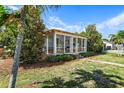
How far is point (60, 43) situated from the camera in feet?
89.4

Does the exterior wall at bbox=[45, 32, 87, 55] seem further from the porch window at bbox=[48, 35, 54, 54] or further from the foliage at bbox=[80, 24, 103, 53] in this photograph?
the foliage at bbox=[80, 24, 103, 53]

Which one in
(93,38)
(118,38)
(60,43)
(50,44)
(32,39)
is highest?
(118,38)

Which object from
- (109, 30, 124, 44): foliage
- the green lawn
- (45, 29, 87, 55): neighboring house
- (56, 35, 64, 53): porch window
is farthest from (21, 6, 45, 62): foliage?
(109, 30, 124, 44): foliage

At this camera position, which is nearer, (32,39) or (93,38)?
(32,39)

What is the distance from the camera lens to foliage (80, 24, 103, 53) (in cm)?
3775

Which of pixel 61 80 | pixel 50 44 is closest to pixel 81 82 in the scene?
pixel 61 80

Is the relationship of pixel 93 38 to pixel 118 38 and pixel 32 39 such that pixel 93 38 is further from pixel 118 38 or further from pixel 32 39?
pixel 118 38

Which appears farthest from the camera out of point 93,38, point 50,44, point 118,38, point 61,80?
point 118,38

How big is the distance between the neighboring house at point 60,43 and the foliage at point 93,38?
13.5 feet

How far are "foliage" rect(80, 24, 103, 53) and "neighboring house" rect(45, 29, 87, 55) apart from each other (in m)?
4.10

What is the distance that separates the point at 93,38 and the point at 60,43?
12599 millimetres
